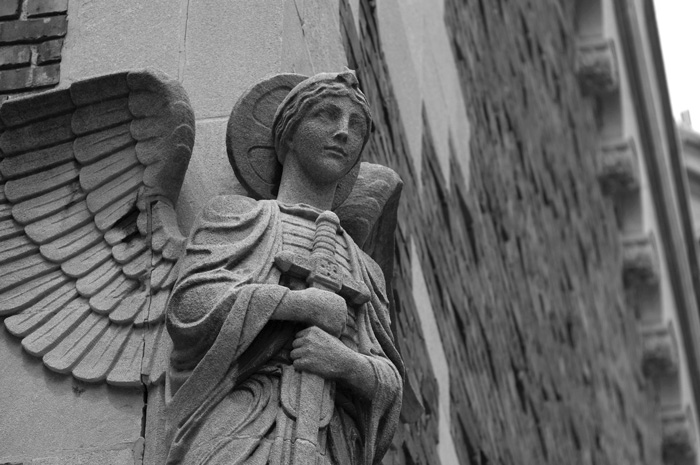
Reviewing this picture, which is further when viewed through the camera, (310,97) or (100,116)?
(100,116)

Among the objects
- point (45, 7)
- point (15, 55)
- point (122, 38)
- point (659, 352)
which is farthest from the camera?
point (659, 352)

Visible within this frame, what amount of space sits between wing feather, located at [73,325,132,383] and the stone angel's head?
0.76 m

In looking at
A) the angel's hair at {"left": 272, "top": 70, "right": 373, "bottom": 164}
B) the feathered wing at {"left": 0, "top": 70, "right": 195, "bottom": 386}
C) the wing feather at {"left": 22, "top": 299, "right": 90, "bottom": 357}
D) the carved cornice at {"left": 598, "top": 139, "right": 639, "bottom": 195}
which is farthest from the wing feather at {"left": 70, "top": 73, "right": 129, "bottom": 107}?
the carved cornice at {"left": 598, "top": 139, "right": 639, "bottom": 195}

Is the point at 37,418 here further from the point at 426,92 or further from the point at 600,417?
the point at 600,417

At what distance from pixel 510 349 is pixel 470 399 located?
155cm

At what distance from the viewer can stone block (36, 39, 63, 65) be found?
6578 millimetres

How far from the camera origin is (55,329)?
5926 millimetres

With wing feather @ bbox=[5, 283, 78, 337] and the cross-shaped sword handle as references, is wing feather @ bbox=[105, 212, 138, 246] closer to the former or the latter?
wing feather @ bbox=[5, 283, 78, 337]

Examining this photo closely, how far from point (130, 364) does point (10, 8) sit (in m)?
1.67

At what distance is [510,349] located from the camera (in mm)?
10797

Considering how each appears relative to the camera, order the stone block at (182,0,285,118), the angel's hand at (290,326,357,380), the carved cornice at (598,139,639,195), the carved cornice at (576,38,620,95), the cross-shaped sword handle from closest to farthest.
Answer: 1. the angel's hand at (290,326,357,380)
2. the cross-shaped sword handle
3. the stone block at (182,0,285,118)
4. the carved cornice at (576,38,620,95)
5. the carved cornice at (598,139,639,195)

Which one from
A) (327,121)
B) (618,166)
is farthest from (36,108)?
(618,166)

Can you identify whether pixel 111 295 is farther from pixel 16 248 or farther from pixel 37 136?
pixel 37 136

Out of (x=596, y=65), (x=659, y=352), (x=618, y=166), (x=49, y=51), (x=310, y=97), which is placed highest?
(x=49, y=51)
